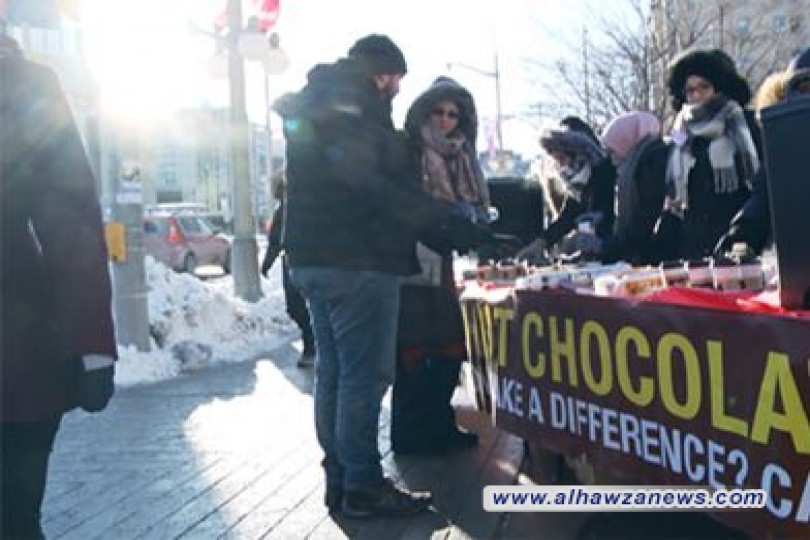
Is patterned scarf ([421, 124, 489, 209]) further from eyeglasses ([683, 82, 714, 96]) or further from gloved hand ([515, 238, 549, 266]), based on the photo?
eyeglasses ([683, 82, 714, 96])

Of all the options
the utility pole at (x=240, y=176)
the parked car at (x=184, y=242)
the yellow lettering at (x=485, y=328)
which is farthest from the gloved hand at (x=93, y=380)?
the parked car at (x=184, y=242)

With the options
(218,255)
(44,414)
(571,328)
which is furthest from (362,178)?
(218,255)

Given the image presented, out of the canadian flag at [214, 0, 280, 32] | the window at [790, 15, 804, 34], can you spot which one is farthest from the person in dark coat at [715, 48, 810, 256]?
the window at [790, 15, 804, 34]

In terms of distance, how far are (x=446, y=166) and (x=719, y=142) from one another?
1.35 m

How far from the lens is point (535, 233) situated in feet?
30.1

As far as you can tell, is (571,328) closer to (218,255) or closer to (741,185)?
(741,185)

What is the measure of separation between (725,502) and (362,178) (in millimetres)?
1939

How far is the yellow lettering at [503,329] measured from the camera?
4.58 m

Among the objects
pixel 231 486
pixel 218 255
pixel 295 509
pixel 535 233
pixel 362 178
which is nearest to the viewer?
pixel 362 178

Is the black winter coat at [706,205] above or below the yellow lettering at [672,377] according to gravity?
above

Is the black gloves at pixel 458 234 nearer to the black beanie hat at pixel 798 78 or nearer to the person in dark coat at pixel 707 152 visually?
the person in dark coat at pixel 707 152

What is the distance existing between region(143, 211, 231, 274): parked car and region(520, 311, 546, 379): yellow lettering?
23277 millimetres

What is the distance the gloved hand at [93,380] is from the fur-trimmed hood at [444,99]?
2929mm

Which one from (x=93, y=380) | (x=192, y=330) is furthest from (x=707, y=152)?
(x=192, y=330)
